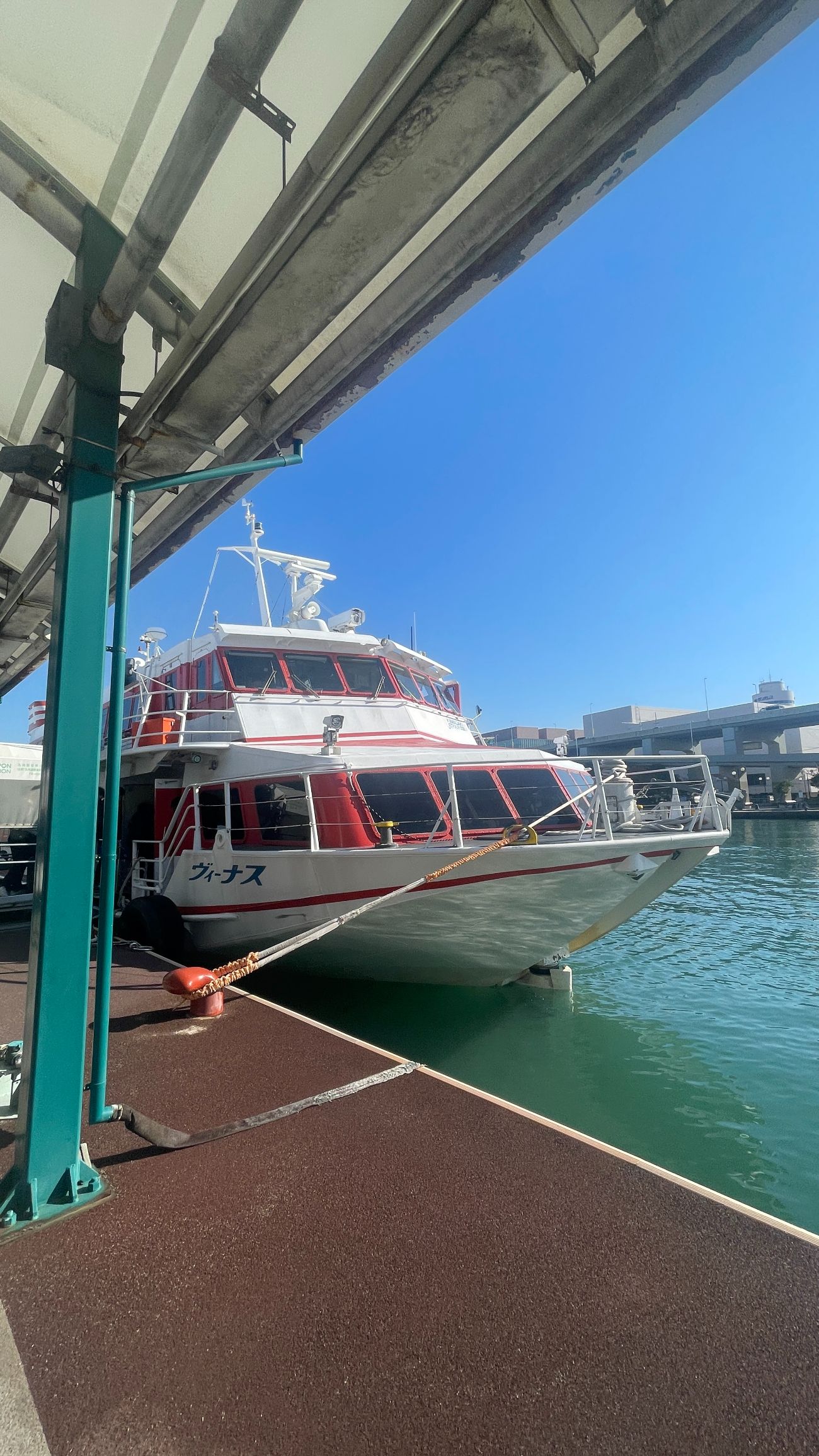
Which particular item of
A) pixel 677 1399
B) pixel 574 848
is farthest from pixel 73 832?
pixel 574 848

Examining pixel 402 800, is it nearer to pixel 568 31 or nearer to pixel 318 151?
pixel 318 151

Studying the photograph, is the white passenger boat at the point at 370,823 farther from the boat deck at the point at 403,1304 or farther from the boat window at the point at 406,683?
the boat deck at the point at 403,1304

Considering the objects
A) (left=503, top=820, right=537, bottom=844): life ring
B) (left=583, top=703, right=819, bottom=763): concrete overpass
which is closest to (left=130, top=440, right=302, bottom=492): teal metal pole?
(left=503, top=820, right=537, bottom=844): life ring

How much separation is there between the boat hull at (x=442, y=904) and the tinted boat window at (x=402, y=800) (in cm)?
83

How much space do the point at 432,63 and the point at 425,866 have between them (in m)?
6.16

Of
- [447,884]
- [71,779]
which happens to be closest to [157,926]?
[447,884]

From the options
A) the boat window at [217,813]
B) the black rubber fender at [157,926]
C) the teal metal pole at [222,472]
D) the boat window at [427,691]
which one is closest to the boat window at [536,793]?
the boat window at [427,691]

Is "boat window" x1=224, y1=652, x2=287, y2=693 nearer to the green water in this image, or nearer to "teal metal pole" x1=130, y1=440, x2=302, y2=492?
the green water

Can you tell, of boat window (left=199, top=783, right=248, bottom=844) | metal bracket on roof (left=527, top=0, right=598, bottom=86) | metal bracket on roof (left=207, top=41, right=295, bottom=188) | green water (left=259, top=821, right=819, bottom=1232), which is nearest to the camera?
metal bracket on roof (left=527, top=0, right=598, bottom=86)

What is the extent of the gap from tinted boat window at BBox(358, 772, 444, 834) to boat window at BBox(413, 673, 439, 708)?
3.13m

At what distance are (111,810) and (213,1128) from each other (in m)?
1.88

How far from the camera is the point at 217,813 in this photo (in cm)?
941

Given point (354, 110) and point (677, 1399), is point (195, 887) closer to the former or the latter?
point (677, 1399)

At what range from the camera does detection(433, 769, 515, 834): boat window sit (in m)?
7.91
